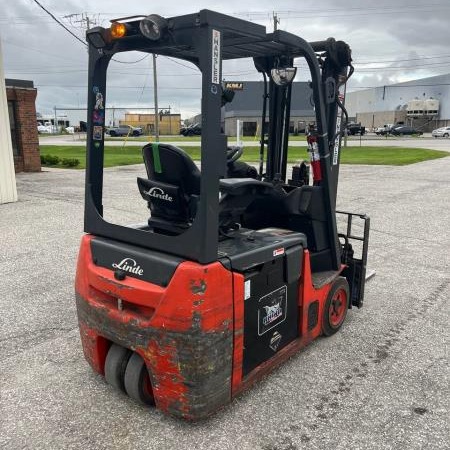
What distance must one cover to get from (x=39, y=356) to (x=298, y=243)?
243 centimetres

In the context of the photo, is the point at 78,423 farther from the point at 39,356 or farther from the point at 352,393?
the point at 352,393

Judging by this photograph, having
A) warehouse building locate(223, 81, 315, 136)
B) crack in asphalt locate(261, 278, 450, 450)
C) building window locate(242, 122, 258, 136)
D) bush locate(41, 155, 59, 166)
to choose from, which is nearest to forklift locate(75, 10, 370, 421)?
warehouse building locate(223, 81, 315, 136)

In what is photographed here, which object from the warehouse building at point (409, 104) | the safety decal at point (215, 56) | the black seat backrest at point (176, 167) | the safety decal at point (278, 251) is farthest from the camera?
the warehouse building at point (409, 104)

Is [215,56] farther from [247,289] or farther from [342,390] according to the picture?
[342,390]

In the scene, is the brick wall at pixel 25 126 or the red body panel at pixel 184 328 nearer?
the red body panel at pixel 184 328

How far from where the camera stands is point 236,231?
359 centimetres

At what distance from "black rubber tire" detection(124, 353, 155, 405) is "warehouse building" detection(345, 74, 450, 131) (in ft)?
262

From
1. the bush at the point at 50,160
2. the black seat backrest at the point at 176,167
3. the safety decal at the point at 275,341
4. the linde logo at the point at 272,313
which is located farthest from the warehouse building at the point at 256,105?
the bush at the point at 50,160

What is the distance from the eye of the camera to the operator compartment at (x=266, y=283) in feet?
10.3

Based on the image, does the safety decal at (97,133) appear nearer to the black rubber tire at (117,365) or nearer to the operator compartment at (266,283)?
the operator compartment at (266,283)

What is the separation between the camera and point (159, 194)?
10.4ft

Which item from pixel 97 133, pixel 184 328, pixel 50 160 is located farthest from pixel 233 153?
pixel 50 160

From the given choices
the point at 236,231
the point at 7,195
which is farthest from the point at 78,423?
the point at 7,195

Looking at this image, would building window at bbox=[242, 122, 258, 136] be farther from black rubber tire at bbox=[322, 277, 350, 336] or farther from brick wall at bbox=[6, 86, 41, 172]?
brick wall at bbox=[6, 86, 41, 172]
